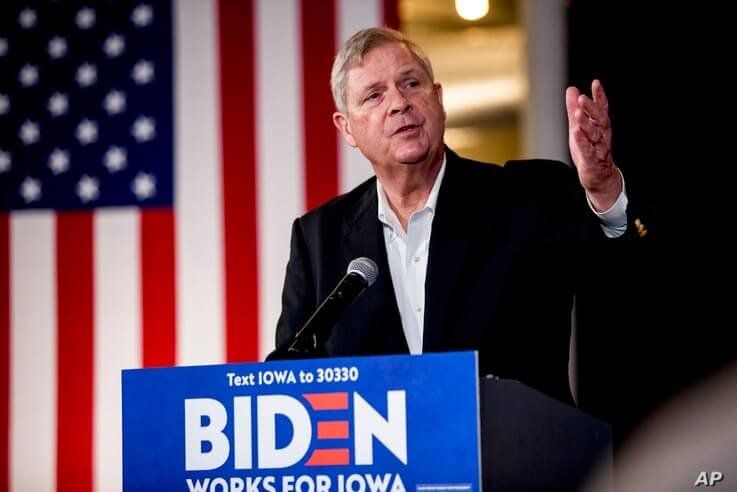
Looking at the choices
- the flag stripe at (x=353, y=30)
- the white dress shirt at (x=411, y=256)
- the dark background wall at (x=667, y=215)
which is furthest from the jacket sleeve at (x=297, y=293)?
the flag stripe at (x=353, y=30)

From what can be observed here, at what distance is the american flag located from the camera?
3480mm

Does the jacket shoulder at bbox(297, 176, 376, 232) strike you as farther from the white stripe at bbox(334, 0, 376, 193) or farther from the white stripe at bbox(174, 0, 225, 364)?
the white stripe at bbox(174, 0, 225, 364)

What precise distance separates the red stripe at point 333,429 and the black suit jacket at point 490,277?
61 cm

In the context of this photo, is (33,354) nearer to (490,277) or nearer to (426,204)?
(426,204)

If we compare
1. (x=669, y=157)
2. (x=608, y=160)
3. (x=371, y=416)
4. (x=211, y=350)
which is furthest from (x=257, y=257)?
(x=371, y=416)

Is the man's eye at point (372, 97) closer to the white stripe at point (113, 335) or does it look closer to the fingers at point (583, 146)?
the fingers at point (583, 146)

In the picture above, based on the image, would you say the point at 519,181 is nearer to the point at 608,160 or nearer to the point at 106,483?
the point at 608,160

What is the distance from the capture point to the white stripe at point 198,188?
3500 mm

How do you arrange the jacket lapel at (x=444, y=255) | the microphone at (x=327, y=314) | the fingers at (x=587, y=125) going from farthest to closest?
the jacket lapel at (x=444, y=255), the fingers at (x=587, y=125), the microphone at (x=327, y=314)

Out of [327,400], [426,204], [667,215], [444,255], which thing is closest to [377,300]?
[444,255]

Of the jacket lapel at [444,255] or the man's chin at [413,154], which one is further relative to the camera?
the man's chin at [413,154]

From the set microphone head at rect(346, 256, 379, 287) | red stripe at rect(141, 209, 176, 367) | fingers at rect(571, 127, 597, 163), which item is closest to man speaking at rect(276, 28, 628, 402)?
fingers at rect(571, 127, 597, 163)

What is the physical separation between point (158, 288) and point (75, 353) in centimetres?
34

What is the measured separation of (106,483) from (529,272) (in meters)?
1.88
